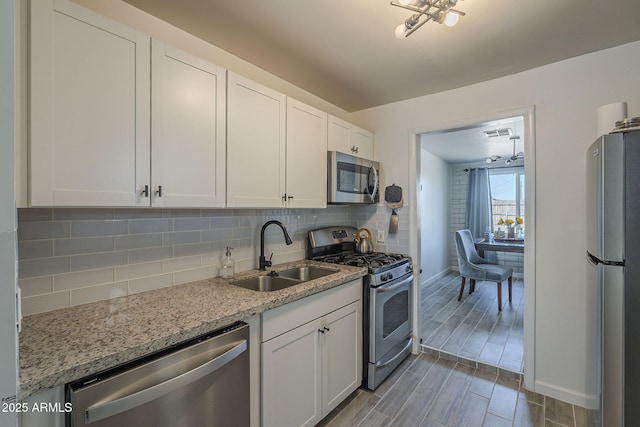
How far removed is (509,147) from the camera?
15.0ft

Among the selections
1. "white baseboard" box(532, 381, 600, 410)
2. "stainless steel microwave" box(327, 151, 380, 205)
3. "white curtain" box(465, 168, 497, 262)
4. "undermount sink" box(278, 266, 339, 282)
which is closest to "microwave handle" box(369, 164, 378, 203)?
"stainless steel microwave" box(327, 151, 380, 205)

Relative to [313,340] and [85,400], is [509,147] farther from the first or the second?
[85,400]

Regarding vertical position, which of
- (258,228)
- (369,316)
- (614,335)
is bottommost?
(369,316)

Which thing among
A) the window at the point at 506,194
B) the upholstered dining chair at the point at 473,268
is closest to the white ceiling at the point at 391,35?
the upholstered dining chair at the point at 473,268

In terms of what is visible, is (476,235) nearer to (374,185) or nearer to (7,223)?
(374,185)

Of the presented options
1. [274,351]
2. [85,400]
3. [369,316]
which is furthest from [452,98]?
[85,400]

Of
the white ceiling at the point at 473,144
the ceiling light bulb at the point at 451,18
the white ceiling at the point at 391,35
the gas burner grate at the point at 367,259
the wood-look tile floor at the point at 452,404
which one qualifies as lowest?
the wood-look tile floor at the point at 452,404

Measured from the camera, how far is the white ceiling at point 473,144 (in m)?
3.69

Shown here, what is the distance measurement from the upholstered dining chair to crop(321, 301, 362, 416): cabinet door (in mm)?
2637

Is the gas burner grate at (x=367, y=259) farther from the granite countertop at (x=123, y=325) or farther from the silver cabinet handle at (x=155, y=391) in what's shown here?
the silver cabinet handle at (x=155, y=391)

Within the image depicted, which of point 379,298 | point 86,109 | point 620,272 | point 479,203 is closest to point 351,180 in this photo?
point 379,298

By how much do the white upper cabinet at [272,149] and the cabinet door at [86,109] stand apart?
0.48 meters

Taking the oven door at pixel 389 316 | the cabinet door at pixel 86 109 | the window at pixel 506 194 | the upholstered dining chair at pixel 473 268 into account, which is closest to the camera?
the cabinet door at pixel 86 109

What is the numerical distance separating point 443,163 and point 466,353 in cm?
406
